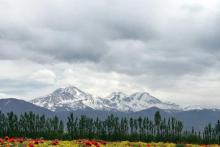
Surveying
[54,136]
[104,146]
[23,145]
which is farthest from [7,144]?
[54,136]

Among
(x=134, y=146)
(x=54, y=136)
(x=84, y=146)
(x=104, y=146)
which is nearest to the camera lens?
(x=84, y=146)

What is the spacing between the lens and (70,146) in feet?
50.4

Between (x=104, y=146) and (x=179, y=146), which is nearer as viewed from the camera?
(x=104, y=146)

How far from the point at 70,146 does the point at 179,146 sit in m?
8.11

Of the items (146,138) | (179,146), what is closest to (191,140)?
(146,138)

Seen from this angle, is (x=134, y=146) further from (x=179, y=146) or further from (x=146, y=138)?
(x=146, y=138)

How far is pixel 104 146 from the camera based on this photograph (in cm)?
1688

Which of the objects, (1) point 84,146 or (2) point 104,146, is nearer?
(1) point 84,146

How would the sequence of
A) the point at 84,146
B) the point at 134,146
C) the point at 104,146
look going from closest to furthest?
the point at 84,146 < the point at 104,146 < the point at 134,146

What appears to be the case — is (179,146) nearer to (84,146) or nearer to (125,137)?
(84,146)

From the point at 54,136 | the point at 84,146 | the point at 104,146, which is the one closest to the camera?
the point at 84,146

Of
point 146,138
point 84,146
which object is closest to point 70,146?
point 84,146

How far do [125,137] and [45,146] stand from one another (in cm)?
18574

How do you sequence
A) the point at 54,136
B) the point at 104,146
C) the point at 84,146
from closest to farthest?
the point at 84,146 < the point at 104,146 < the point at 54,136
